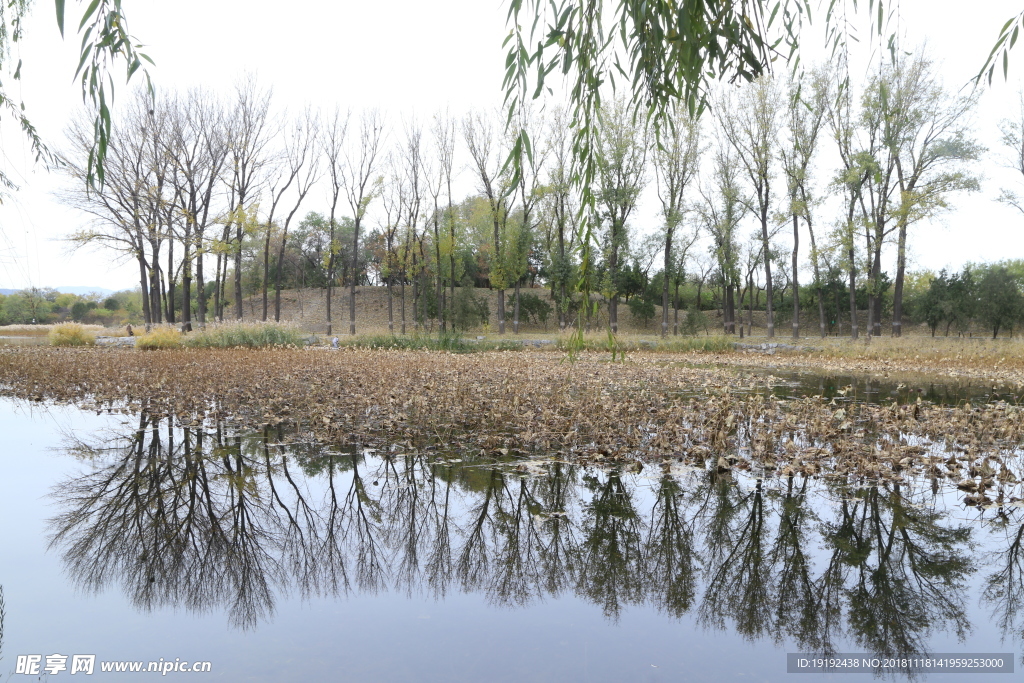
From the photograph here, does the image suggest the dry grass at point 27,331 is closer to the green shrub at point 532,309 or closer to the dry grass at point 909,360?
the green shrub at point 532,309

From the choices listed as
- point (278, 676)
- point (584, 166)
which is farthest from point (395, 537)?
point (584, 166)

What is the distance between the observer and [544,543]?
3.35m

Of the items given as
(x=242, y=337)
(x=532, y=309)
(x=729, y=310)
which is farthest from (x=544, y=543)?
(x=532, y=309)

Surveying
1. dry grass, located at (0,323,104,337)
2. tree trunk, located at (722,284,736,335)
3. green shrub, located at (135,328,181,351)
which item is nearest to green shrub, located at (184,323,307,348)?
green shrub, located at (135,328,181,351)

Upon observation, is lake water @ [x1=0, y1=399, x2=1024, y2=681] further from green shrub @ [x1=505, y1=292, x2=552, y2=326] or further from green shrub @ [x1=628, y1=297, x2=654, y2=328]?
green shrub @ [x1=628, y1=297, x2=654, y2=328]

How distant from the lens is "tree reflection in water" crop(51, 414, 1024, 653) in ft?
8.87

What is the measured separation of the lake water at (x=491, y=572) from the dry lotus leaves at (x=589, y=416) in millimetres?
501

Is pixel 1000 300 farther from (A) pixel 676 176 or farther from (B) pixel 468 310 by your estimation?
(B) pixel 468 310

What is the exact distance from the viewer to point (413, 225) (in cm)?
3447

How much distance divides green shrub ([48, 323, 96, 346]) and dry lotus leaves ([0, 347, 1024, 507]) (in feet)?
35.2

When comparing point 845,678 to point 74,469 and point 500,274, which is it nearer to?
point 74,469

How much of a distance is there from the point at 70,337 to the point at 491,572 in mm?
23096

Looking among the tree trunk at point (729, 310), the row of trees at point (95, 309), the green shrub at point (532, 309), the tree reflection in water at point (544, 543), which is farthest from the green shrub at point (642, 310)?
the tree reflection in water at point (544, 543)

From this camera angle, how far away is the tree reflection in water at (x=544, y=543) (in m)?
2.70
